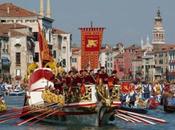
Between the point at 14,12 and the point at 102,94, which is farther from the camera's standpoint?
the point at 14,12

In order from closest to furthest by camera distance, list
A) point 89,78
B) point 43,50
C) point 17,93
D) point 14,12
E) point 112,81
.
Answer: point 89,78
point 112,81
point 43,50
point 17,93
point 14,12

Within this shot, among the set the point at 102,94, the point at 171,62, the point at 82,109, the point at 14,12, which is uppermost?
the point at 14,12

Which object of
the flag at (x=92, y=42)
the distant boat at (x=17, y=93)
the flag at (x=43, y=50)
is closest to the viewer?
the flag at (x=92, y=42)

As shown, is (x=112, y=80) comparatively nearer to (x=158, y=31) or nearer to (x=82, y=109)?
(x=82, y=109)

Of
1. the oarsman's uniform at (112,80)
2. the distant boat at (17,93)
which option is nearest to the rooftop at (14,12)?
the distant boat at (17,93)

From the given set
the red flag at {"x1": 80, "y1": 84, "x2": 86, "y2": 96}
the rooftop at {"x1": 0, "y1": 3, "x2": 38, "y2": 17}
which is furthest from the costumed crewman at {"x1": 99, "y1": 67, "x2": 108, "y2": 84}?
the rooftop at {"x1": 0, "y1": 3, "x2": 38, "y2": 17}

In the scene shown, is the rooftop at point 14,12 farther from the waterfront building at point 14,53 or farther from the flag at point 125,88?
the flag at point 125,88

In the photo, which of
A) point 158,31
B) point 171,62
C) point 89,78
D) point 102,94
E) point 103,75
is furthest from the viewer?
point 158,31

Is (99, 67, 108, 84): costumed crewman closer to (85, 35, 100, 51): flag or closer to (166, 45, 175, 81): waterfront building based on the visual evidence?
(85, 35, 100, 51): flag

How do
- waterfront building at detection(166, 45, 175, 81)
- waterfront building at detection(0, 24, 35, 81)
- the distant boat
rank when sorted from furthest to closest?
waterfront building at detection(166, 45, 175, 81) → waterfront building at detection(0, 24, 35, 81) → the distant boat

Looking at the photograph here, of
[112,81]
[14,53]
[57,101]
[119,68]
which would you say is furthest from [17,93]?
[112,81]

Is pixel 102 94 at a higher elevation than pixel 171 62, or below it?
below

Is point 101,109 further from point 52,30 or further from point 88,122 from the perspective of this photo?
point 52,30

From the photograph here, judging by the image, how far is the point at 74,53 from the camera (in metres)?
162
